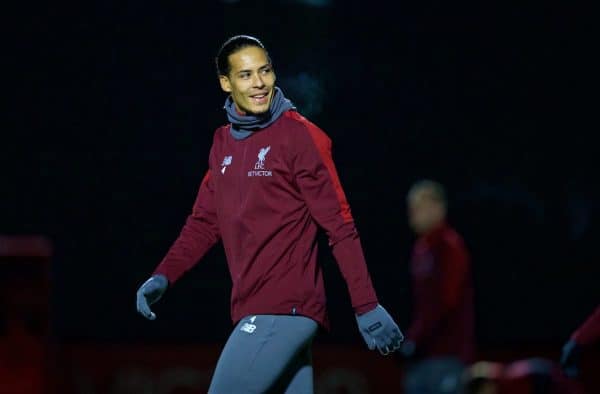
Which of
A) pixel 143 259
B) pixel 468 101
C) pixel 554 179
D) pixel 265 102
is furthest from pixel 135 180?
pixel 265 102

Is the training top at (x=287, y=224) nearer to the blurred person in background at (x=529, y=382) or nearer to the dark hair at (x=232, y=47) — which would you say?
the dark hair at (x=232, y=47)

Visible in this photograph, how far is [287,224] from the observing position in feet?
13.8

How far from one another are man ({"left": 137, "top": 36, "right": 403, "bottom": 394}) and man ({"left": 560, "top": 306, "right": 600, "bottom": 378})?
1.84 meters

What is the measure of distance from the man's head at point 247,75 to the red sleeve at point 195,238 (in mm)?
366

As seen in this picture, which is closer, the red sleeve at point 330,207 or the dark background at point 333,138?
the red sleeve at point 330,207

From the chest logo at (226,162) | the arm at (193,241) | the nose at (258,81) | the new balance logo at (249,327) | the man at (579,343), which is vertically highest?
the nose at (258,81)

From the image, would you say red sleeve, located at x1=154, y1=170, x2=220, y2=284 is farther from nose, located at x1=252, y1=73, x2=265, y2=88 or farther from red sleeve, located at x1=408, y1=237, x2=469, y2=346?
red sleeve, located at x1=408, y1=237, x2=469, y2=346

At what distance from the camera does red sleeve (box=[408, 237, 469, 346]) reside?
6.79 metres

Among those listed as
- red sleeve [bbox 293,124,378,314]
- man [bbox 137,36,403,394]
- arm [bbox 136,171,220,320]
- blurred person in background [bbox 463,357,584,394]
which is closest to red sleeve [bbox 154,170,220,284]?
arm [bbox 136,171,220,320]

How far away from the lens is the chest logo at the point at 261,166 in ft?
13.7

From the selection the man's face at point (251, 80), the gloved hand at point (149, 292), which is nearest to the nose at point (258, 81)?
the man's face at point (251, 80)

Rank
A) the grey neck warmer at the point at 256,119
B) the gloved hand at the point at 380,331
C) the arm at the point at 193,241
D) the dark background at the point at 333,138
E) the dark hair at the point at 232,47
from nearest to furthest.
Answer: the gloved hand at the point at 380,331 < the grey neck warmer at the point at 256,119 < the dark hair at the point at 232,47 < the arm at the point at 193,241 < the dark background at the point at 333,138

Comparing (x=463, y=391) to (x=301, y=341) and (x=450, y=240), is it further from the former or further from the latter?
(x=301, y=341)

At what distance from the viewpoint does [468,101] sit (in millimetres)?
9594
